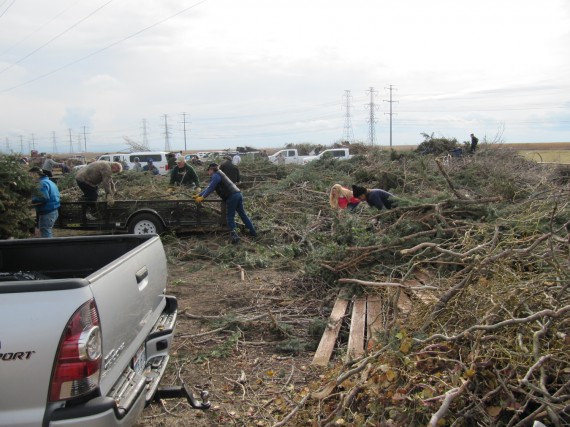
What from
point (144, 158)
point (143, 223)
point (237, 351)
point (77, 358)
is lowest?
point (237, 351)

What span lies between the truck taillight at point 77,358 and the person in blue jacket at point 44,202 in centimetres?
647

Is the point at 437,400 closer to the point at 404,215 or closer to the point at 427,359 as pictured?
the point at 427,359

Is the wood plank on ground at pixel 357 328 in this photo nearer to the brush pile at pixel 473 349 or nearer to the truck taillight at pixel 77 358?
the brush pile at pixel 473 349

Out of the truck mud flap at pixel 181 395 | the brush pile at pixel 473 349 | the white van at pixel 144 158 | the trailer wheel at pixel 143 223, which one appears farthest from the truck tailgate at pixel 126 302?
the white van at pixel 144 158

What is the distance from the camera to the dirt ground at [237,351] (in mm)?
3967

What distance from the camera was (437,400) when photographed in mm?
2734

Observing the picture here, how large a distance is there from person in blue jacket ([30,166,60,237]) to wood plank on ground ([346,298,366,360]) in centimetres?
560

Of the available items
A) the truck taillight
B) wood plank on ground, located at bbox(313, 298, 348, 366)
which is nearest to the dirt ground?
wood plank on ground, located at bbox(313, 298, 348, 366)

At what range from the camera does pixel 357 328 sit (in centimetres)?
498

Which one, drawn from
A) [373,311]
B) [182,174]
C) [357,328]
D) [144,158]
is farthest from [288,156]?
[357,328]

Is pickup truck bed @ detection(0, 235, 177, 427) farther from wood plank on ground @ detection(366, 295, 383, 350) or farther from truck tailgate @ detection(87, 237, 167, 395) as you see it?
wood plank on ground @ detection(366, 295, 383, 350)

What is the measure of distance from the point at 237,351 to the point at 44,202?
499 centimetres

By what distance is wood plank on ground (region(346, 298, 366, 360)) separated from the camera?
14.6 ft

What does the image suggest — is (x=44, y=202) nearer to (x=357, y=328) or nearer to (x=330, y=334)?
(x=330, y=334)
